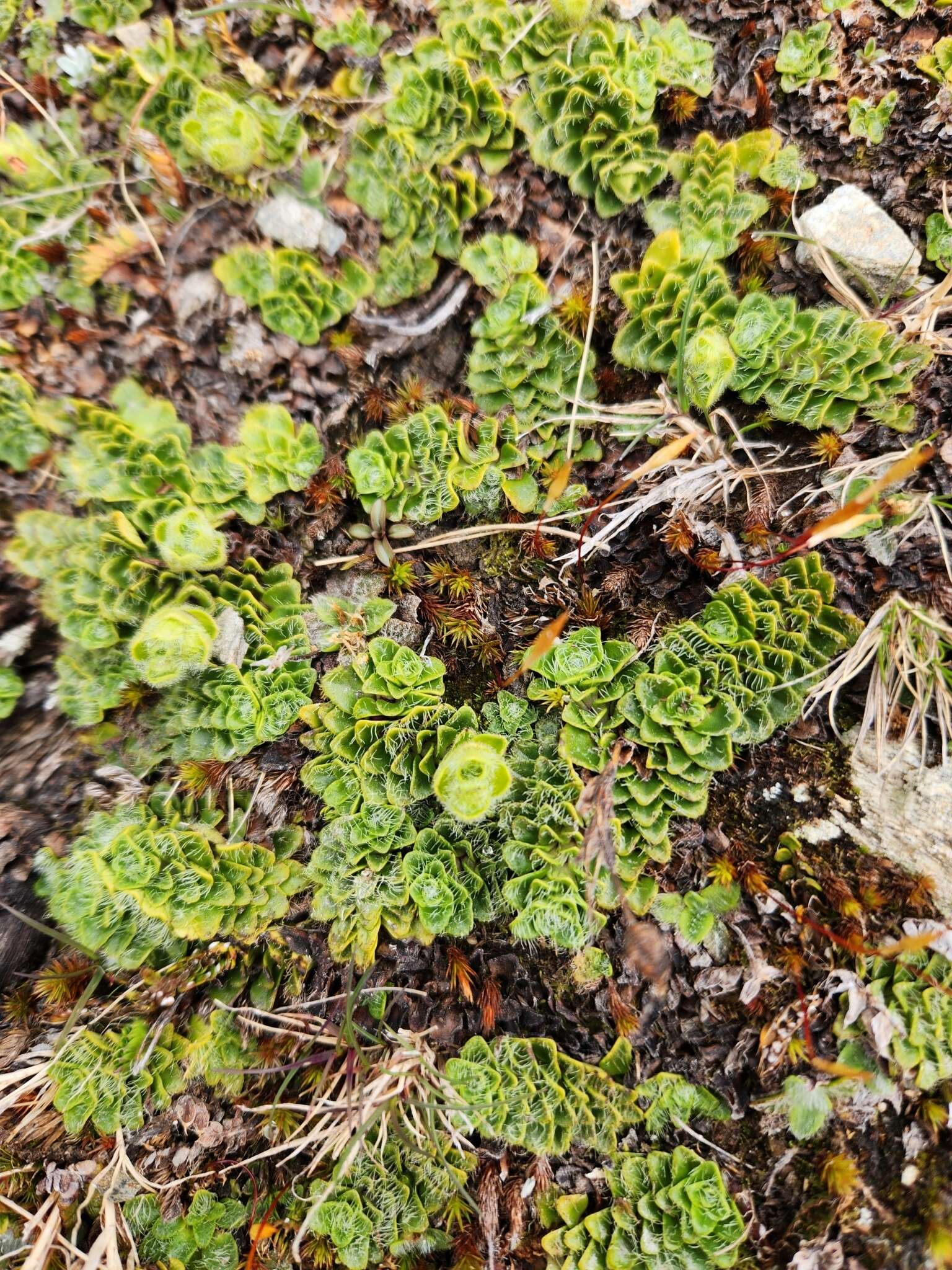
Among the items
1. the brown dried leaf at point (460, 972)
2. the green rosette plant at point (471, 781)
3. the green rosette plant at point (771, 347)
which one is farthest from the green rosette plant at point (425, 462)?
the brown dried leaf at point (460, 972)

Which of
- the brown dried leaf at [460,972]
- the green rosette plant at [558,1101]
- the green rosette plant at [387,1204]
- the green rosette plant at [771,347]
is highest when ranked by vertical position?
the green rosette plant at [771,347]

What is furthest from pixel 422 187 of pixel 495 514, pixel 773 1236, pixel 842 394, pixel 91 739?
pixel 773 1236

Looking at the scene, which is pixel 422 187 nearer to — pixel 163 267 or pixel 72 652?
pixel 163 267

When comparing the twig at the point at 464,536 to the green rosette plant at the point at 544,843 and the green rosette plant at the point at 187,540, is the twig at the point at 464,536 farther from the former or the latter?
the green rosette plant at the point at 544,843

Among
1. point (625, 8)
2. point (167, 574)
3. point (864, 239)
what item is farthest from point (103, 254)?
point (864, 239)

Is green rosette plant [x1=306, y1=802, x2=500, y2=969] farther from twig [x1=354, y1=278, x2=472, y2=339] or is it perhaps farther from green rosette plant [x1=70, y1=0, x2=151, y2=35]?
green rosette plant [x1=70, y1=0, x2=151, y2=35]

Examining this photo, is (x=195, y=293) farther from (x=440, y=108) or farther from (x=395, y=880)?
(x=395, y=880)
